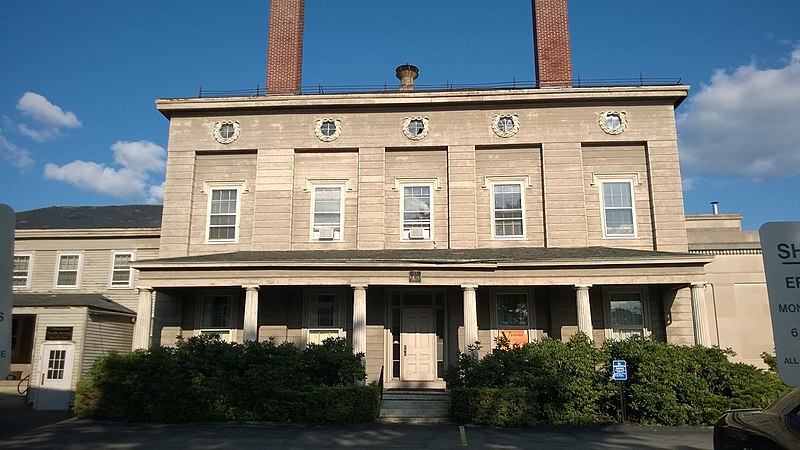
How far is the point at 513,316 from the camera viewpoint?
19109mm

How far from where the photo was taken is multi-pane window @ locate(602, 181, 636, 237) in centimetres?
1947

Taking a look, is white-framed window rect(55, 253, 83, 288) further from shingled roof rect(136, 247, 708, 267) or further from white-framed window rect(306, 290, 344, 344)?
white-framed window rect(306, 290, 344, 344)

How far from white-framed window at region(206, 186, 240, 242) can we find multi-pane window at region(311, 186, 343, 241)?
2762 millimetres

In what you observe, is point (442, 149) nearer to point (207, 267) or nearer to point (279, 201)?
point (279, 201)

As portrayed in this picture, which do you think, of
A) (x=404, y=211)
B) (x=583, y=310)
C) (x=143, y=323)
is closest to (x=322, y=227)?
(x=404, y=211)

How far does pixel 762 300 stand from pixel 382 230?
514 inches

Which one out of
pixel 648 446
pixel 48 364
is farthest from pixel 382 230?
pixel 48 364

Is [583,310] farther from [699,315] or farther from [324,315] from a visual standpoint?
[324,315]

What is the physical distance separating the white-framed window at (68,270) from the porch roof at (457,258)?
8.06 metres

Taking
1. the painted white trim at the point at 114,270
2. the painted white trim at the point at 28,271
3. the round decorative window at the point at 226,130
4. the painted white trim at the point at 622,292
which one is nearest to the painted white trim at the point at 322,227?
the round decorative window at the point at 226,130

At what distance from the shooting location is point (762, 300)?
19.7m

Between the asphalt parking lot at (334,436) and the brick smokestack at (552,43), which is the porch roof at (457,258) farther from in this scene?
the brick smokestack at (552,43)

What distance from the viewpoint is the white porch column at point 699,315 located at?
54.0 ft

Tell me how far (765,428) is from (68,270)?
25192mm
